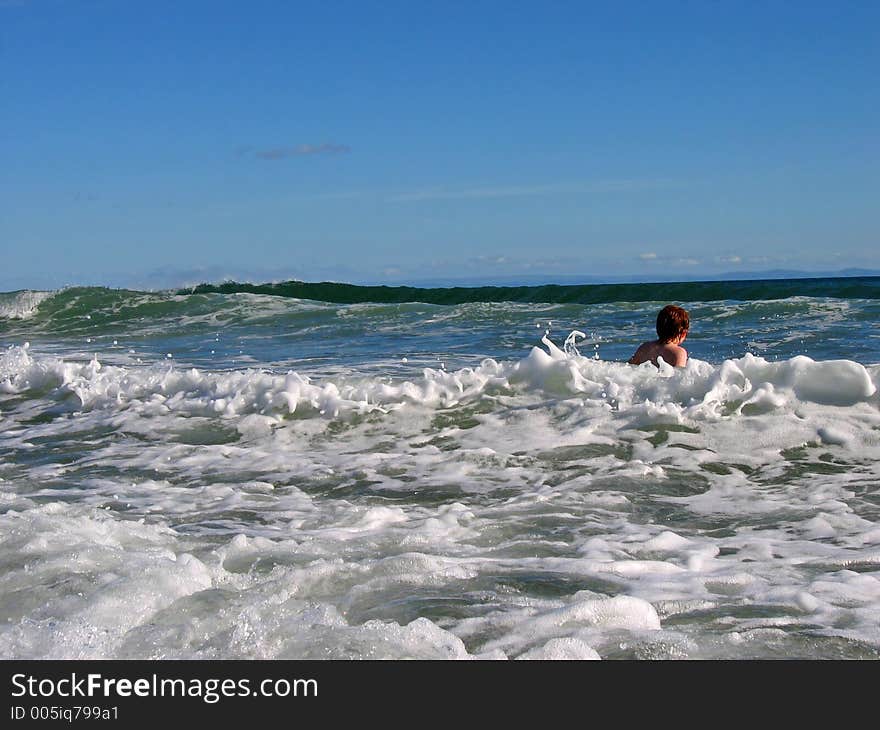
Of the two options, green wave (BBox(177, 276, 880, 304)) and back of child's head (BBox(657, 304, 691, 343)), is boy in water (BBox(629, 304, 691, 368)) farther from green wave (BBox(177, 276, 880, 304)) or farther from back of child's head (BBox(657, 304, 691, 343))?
green wave (BBox(177, 276, 880, 304))

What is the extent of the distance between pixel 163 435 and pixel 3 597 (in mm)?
3980

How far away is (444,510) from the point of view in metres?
5.02

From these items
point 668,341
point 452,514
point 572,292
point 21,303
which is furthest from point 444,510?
point 21,303

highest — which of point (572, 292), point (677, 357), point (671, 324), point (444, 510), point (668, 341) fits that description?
point (572, 292)

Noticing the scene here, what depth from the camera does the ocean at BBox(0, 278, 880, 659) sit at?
3.17 m

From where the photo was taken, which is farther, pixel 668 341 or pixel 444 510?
pixel 668 341

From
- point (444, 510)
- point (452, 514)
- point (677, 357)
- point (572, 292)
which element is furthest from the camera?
point (572, 292)

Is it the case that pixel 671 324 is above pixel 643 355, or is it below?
above

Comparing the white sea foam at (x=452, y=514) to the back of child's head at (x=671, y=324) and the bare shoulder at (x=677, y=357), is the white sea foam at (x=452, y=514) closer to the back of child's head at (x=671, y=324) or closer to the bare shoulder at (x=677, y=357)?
the bare shoulder at (x=677, y=357)

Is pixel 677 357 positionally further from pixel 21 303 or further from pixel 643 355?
pixel 21 303

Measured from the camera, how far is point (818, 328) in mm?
14047

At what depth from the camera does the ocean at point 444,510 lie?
3170mm

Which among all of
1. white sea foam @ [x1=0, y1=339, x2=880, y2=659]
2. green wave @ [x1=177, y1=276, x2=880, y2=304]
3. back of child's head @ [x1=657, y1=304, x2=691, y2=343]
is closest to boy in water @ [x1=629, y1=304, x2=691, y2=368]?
back of child's head @ [x1=657, y1=304, x2=691, y2=343]
